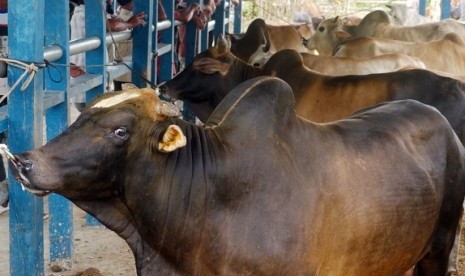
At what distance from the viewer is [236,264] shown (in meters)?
3.22

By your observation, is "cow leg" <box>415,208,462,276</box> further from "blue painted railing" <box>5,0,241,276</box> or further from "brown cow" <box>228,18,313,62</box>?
"brown cow" <box>228,18,313,62</box>

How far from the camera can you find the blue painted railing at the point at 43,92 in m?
4.19

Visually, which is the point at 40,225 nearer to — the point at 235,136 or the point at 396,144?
the point at 235,136

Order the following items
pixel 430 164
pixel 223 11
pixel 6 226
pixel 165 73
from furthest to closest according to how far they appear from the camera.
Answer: pixel 223 11 < pixel 165 73 < pixel 6 226 < pixel 430 164

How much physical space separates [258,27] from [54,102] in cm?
651

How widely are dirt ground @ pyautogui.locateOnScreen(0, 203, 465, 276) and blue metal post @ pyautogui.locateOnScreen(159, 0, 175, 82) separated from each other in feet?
9.95

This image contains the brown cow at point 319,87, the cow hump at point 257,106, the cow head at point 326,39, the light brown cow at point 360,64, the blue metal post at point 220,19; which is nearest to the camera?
the cow hump at point 257,106

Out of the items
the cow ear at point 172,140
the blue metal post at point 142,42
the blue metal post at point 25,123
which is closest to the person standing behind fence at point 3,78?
the blue metal post at point 25,123

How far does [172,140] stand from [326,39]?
8.53 metres

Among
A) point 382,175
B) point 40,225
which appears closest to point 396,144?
point 382,175

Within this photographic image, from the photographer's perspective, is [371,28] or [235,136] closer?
[235,136]

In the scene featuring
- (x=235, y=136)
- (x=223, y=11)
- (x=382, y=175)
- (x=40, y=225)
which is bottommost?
(x=223, y=11)

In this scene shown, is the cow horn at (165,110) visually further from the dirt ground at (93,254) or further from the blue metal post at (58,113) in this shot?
the dirt ground at (93,254)

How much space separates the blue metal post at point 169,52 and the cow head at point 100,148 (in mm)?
5660
